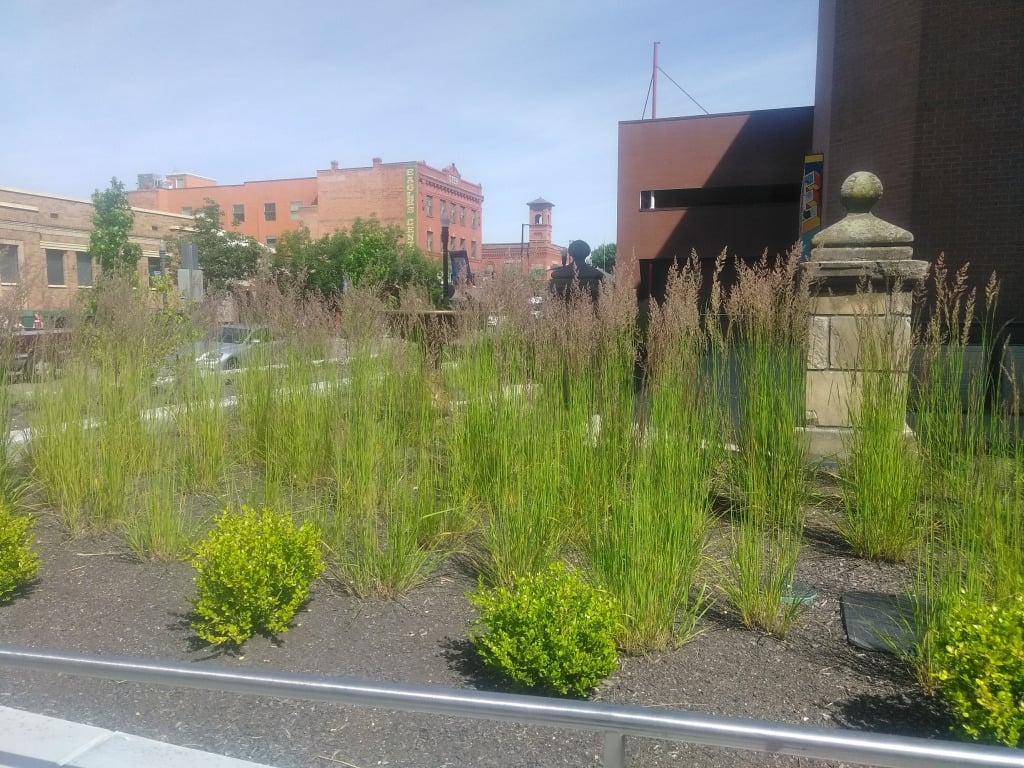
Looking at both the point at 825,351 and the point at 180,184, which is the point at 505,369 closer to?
the point at 825,351

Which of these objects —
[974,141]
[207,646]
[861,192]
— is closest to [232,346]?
[207,646]

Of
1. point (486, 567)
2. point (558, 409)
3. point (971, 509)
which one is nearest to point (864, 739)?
point (971, 509)

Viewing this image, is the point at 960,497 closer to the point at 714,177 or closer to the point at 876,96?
the point at 876,96

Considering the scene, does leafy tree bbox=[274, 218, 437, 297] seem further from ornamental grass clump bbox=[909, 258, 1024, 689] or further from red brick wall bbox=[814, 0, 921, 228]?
ornamental grass clump bbox=[909, 258, 1024, 689]

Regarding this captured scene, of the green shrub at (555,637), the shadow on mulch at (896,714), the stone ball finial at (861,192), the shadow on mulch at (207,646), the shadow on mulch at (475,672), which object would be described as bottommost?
the shadow on mulch at (207,646)

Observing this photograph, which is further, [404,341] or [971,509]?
[404,341]

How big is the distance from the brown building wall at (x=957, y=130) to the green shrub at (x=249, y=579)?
10698mm

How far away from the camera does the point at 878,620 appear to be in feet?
9.53

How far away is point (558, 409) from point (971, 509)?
1.74 m

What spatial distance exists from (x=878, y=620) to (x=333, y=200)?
64923 mm

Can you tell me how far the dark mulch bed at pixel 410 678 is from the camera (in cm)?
232

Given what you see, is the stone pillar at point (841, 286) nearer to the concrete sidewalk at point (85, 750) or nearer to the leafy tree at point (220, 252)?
the concrete sidewalk at point (85, 750)

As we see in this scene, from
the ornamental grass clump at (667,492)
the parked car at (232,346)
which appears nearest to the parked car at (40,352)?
the parked car at (232,346)

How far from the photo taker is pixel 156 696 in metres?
2.68
